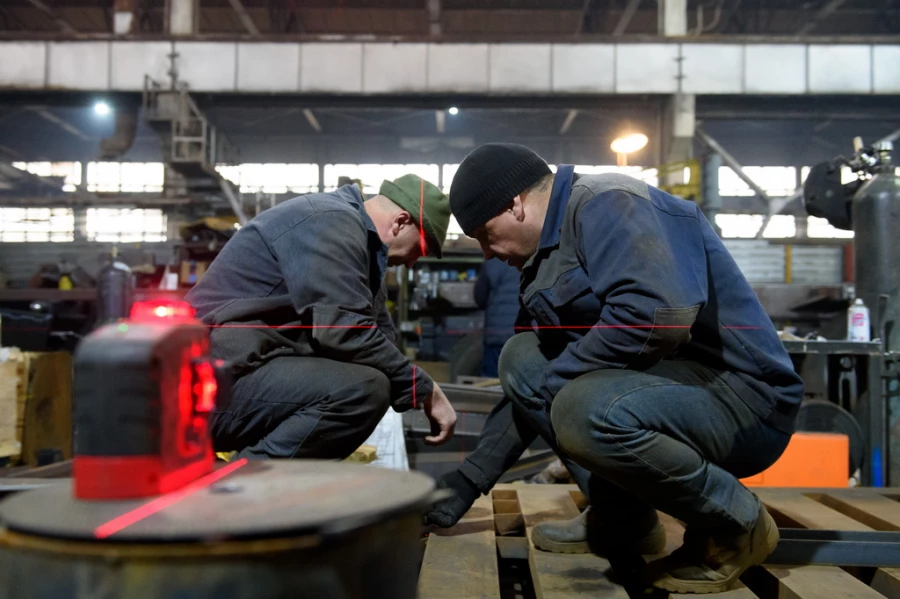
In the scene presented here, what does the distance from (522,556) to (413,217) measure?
1.09 meters

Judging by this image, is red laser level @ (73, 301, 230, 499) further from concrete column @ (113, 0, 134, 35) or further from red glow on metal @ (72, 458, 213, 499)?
concrete column @ (113, 0, 134, 35)

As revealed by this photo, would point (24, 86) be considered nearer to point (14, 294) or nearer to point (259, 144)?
point (14, 294)

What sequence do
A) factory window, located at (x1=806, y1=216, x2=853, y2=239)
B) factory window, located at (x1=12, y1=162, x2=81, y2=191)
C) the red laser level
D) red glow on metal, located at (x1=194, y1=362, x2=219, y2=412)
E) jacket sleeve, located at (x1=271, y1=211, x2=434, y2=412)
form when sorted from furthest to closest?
factory window, located at (x1=12, y1=162, x2=81, y2=191) < factory window, located at (x1=806, y1=216, x2=853, y2=239) < jacket sleeve, located at (x1=271, y1=211, x2=434, y2=412) < red glow on metal, located at (x1=194, y1=362, x2=219, y2=412) < the red laser level

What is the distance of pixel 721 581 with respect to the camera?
1.46m

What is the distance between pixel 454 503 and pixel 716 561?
694mm

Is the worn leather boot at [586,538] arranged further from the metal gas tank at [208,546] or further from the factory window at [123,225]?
the factory window at [123,225]

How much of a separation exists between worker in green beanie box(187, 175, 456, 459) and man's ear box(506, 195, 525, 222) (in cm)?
46

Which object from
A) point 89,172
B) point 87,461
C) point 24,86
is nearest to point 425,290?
point 24,86

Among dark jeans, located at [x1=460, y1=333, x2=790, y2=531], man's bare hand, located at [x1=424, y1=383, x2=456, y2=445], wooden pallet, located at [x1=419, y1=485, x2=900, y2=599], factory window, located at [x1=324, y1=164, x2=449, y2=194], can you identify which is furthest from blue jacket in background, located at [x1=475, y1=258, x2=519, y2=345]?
factory window, located at [x1=324, y1=164, x2=449, y2=194]

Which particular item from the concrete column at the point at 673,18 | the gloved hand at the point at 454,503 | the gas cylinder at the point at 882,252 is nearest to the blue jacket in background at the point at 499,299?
the gas cylinder at the point at 882,252

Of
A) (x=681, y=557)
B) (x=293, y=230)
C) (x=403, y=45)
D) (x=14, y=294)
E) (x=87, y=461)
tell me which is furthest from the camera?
(x=403, y=45)

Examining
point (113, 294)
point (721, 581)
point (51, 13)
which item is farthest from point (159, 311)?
point (51, 13)

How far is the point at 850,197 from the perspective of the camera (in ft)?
13.0

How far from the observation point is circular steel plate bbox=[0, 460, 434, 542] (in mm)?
705
